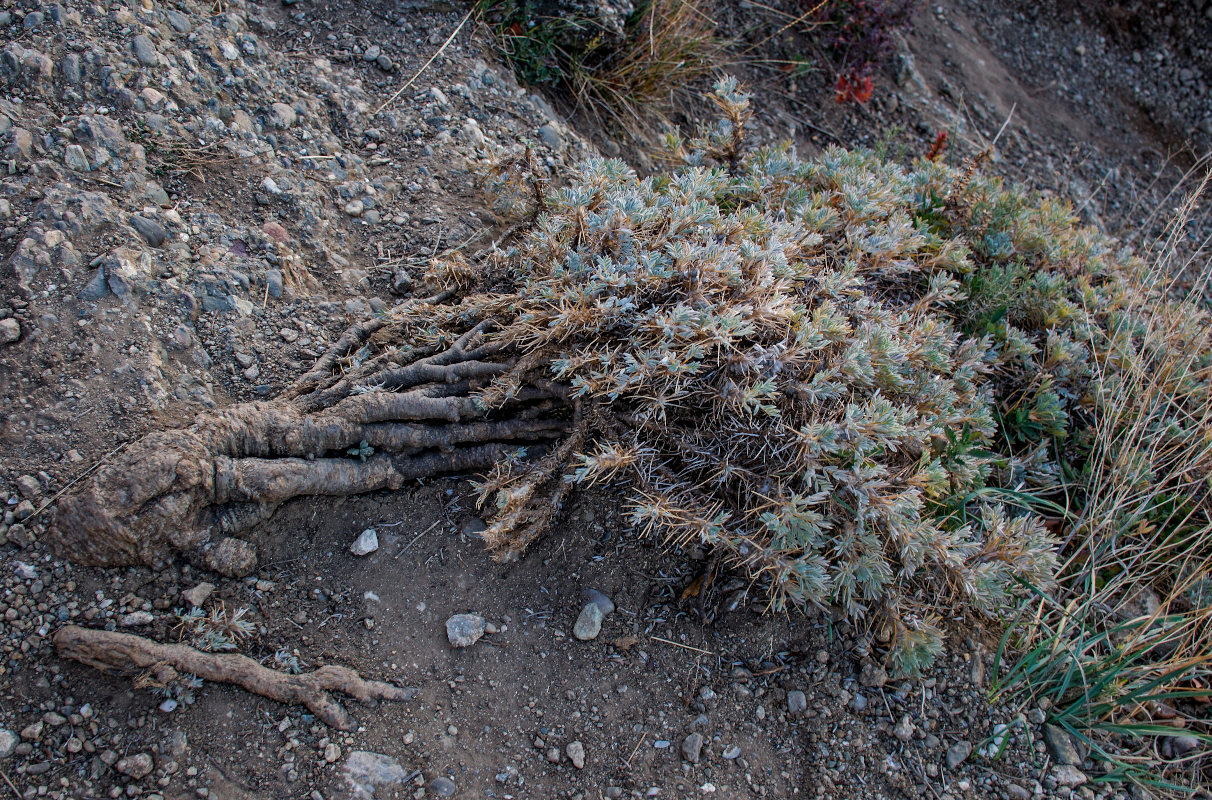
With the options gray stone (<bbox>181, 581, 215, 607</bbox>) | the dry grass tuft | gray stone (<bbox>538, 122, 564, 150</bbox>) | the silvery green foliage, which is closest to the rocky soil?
gray stone (<bbox>181, 581, 215, 607</bbox>)

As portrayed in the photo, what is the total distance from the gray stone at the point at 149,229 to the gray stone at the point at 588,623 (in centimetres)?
212

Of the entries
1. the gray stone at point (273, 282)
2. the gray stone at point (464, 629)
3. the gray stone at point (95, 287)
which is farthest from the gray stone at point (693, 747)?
the gray stone at point (95, 287)

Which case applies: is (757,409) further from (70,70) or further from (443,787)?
(70,70)

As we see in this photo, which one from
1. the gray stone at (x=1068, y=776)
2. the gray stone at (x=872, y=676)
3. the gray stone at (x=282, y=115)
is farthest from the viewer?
the gray stone at (x=282, y=115)

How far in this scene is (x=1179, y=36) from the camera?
252 inches

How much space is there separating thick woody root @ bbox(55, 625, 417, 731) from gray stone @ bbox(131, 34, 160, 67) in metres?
2.31

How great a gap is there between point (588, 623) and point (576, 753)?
0.42 metres

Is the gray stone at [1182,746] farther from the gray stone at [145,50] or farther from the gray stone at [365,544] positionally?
the gray stone at [145,50]

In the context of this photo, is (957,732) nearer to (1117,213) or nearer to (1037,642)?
(1037,642)

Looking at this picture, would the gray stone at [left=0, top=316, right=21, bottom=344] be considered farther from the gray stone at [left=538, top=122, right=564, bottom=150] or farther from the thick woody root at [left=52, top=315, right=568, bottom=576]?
the gray stone at [left=538, top=122, right=564, bottom=150]

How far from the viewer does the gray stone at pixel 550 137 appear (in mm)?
3979

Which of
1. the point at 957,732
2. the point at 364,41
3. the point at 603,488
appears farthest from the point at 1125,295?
the point at 364,41

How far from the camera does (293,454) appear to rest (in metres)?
2.56

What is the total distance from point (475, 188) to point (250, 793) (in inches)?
106
